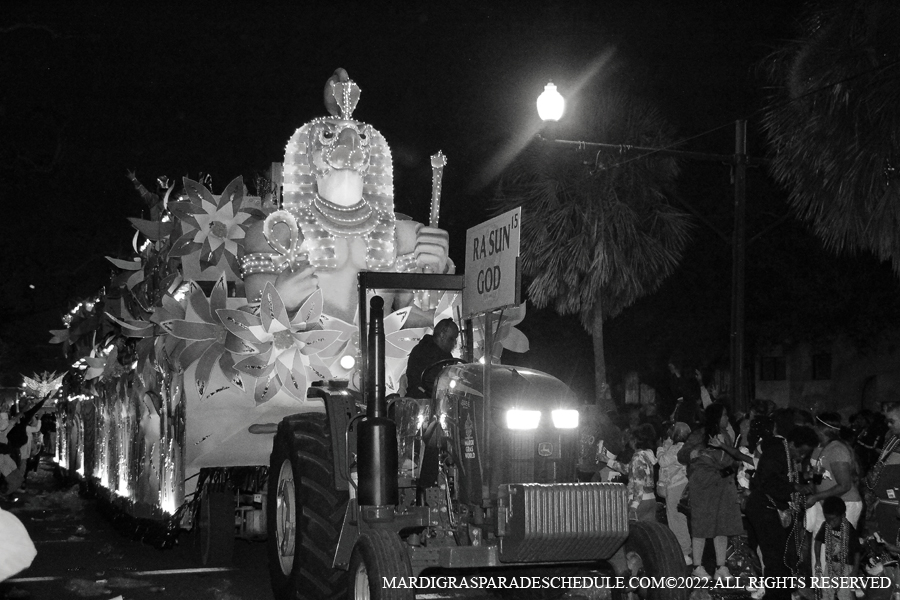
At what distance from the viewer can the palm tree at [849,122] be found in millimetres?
10688

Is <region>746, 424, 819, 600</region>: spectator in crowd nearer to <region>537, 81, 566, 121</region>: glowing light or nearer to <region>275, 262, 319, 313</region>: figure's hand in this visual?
<region>275, 262, 319, 313</region>: figure's hand

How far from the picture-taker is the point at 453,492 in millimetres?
7012

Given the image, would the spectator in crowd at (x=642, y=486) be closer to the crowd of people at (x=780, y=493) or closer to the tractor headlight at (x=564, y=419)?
the crowd of people at (x=780, y=493)

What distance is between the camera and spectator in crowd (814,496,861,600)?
28.3 ft

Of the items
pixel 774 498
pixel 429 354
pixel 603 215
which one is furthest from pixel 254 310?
pixel 603 215

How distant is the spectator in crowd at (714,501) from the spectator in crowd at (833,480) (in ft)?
3.40

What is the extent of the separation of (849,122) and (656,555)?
21.4ft

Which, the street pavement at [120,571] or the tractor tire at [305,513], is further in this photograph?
the street pavement at [120,571]

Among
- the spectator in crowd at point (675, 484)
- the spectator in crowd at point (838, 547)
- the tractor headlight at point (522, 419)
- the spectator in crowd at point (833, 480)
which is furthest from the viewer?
the spectator in crowd at point (675, 484)

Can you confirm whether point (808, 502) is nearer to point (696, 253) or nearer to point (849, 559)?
point (849, 559)

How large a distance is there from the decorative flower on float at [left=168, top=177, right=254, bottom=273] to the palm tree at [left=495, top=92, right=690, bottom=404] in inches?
362

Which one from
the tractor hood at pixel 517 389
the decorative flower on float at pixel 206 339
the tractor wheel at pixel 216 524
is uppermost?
the decorative flower on float at pixel 206 339

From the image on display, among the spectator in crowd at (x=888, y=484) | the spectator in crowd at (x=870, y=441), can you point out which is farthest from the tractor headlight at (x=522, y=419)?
the spectator in crowd at (x=870, y=441)

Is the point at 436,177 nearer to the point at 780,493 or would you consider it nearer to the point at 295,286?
the point at 295,286
